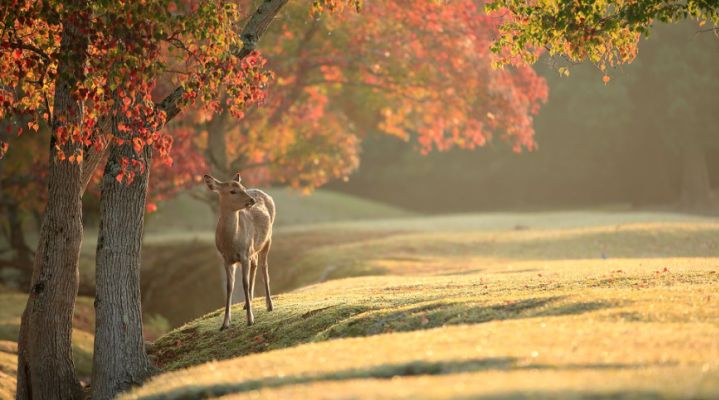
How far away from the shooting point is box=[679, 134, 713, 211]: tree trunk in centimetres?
5541

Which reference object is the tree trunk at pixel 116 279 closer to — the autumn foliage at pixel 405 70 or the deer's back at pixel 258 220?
the deer's back at pixel 258 220

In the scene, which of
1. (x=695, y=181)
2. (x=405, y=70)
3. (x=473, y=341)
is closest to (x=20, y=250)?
(x=405, y=70)

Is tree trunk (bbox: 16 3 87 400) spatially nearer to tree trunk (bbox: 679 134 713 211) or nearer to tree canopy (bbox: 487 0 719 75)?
tree canopy (bbox: 487 0 719 75)

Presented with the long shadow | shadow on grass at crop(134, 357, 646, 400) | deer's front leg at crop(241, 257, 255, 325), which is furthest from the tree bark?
shadow on grass at crop(134, 357, 646, 400)

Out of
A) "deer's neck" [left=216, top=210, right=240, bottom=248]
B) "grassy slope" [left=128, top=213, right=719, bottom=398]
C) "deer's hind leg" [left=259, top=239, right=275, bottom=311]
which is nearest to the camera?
"grassy slope" [left=128, top=213, right=719, bottom=398]

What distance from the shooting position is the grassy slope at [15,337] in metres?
20.0

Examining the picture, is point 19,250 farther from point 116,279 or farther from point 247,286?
point 116,279

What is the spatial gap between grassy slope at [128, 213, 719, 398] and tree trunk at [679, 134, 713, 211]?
32.9 m

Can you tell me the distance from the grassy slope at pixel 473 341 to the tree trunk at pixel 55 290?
1693mm

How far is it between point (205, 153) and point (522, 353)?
21.7 metres

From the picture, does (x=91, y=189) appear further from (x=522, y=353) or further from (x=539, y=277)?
(x=522, y=353)

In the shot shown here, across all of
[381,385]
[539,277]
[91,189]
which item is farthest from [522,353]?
[91,189]

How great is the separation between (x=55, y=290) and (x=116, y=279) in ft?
3.64

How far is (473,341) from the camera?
37.9 ft
